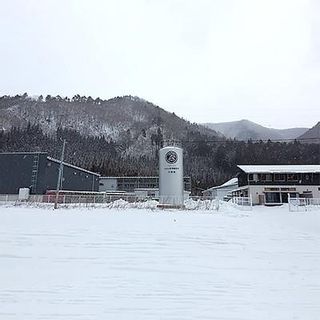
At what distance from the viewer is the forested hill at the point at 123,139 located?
9794 cm

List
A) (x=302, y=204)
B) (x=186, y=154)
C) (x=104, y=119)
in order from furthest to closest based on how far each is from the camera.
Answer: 1. (x=104, y=119)
2. (x=186, y=154)
3. (x=302, y=204)

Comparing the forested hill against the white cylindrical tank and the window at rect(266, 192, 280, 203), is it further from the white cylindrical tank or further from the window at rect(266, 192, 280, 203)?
the white cylindrical tank

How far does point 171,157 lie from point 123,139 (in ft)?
376

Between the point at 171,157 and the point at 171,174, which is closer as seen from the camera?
the point at 171,174

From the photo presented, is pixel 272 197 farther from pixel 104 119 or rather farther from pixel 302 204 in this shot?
pixel 104 119

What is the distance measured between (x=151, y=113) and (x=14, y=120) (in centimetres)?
6039

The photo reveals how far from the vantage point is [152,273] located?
6609 mm

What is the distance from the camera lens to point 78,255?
7.58 metres

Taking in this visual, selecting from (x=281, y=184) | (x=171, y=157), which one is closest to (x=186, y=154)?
(x=281, y=184)

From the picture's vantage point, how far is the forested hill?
9794 cm

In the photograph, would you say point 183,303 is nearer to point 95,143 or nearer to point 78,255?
point 78,255

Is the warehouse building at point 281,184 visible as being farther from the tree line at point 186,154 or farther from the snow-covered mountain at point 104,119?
the snow-covered mountain at point 104,119

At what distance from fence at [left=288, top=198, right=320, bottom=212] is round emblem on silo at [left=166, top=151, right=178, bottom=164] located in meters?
10.3

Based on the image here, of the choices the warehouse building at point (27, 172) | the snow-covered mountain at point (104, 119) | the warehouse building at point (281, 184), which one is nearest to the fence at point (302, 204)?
the warehouse building at point (281, 184)
